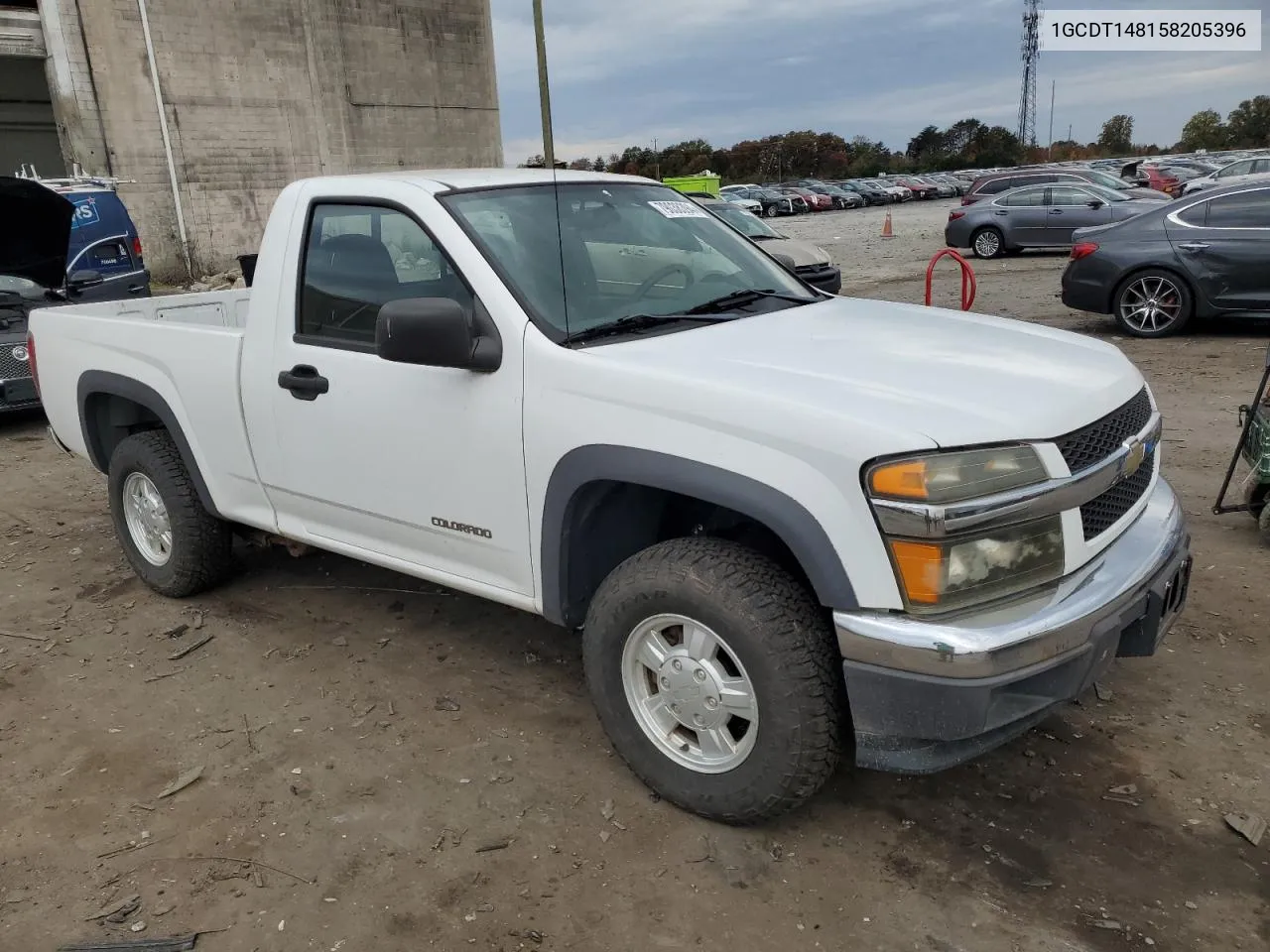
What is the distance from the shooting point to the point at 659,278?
11.7 ft

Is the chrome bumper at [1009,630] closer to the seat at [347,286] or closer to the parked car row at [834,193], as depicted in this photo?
the seat at [347,286]

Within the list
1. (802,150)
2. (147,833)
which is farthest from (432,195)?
(802,150)

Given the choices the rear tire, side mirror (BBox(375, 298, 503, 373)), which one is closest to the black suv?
the rear tire

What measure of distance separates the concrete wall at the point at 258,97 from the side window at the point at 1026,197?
12892 millimetres

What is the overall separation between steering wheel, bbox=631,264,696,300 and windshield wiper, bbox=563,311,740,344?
0.15 metres

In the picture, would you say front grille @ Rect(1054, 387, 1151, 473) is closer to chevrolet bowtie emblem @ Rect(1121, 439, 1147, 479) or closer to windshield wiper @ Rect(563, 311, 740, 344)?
chevrolet bowtie emblem @ Rect(1121, 439, 1147, 479)

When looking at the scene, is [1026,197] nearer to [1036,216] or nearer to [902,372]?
[1036,216]

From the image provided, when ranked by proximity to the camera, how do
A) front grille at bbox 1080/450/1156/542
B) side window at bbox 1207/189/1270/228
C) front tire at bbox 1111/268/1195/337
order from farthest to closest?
1. front tire at bbox 1111/268/1195/337
2. side window at bbox 1207/189/1270/228
3. front grille at bbox 1080/450/1156/542

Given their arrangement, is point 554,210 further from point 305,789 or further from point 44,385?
point 44,385

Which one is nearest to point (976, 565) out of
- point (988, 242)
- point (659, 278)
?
point (659, 278)

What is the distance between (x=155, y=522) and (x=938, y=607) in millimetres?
3827

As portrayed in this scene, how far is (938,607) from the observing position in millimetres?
2439

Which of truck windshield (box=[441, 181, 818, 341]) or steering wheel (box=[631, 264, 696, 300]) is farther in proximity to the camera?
steering wheel (box=[631, 264, 696, 300])

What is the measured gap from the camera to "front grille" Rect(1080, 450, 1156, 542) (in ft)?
8.86
